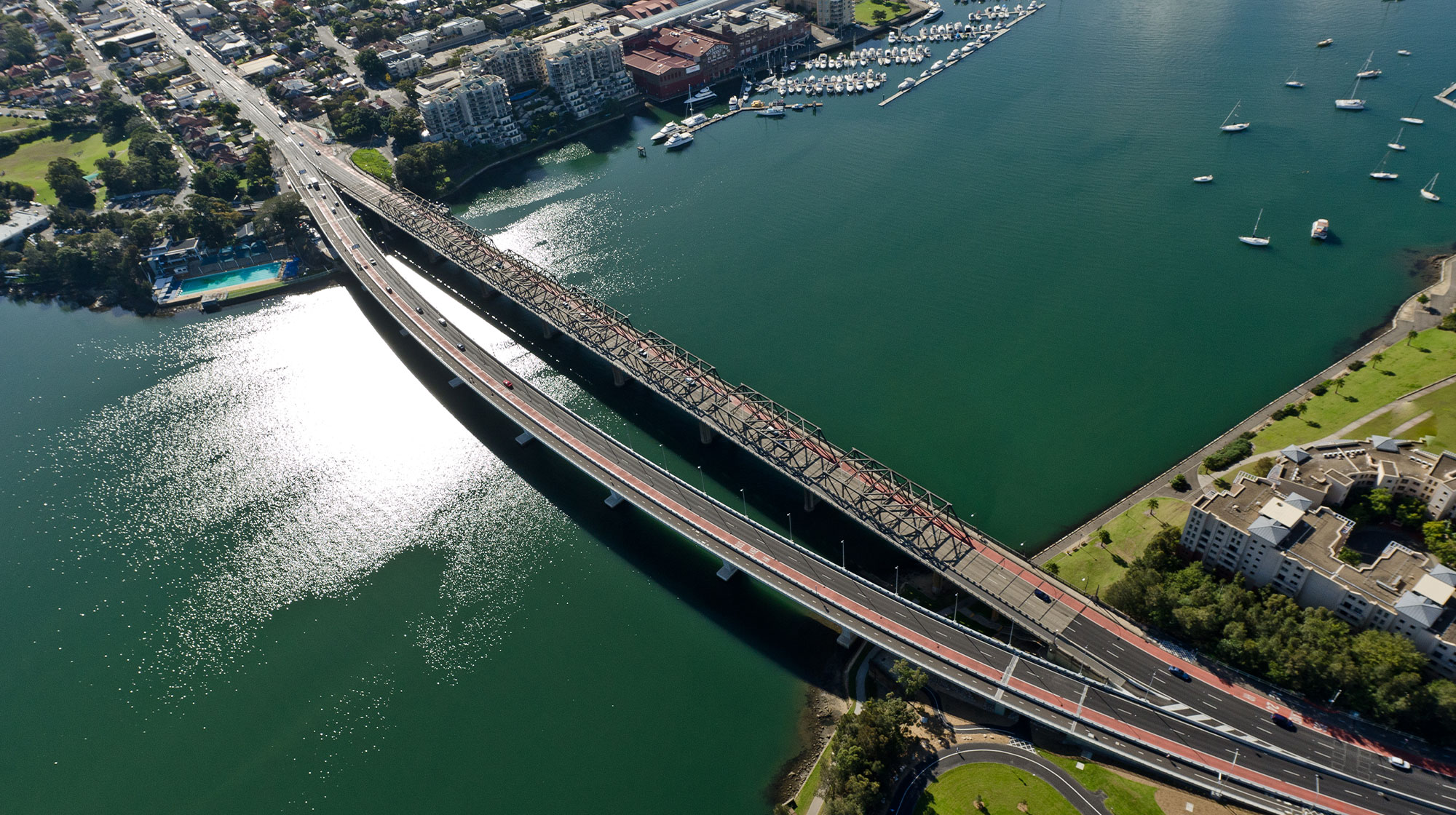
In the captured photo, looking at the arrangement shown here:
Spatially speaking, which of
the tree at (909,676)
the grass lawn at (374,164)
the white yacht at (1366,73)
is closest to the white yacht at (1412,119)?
the white yacht at (1366,73)

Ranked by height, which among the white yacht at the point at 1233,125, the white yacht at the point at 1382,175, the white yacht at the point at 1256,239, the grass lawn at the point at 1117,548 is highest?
the white yacht at the point at 1233,125

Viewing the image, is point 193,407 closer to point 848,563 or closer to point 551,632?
point 551,632

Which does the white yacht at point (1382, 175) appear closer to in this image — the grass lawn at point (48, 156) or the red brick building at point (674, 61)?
the red brick building at point (674, 61)

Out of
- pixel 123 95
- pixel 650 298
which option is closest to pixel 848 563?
pixel 650 298

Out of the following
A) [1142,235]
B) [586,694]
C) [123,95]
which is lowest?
[586,694]

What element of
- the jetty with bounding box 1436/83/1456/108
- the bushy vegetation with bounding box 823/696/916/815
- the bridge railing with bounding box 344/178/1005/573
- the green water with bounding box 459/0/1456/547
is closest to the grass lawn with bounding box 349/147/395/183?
the green water with bounding box 459/0/1456/547

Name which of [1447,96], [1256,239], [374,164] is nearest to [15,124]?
[374,164]

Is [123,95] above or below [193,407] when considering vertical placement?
above
